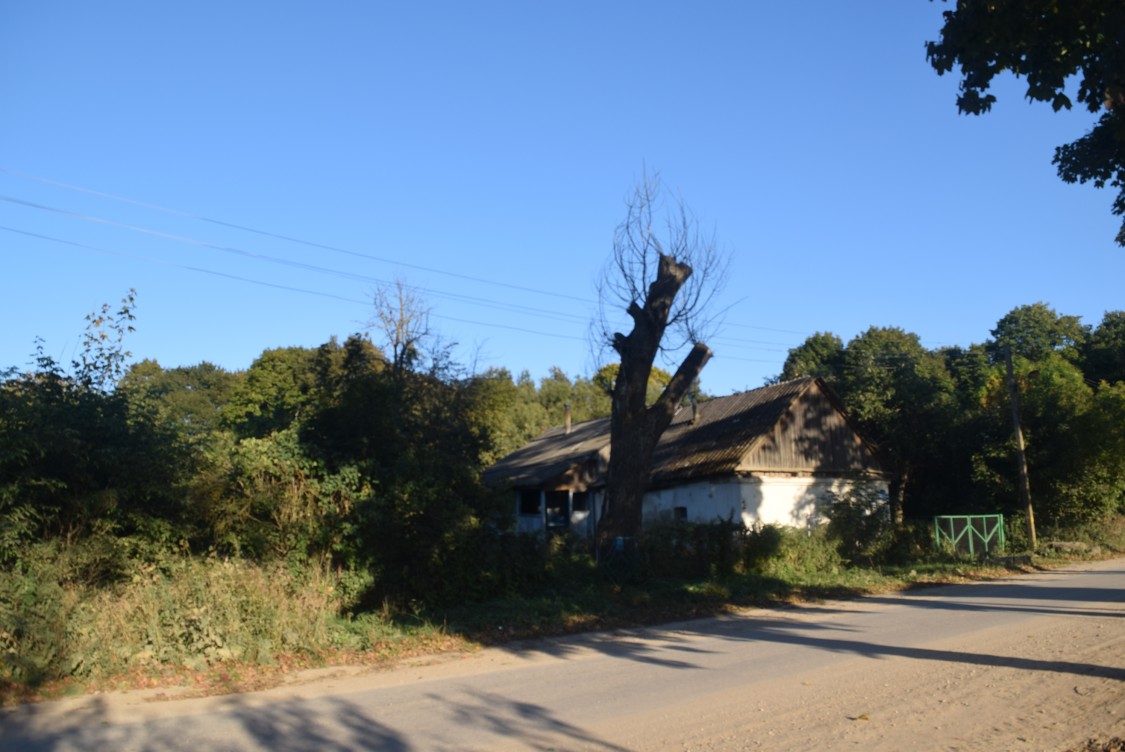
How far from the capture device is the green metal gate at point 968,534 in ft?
89.9

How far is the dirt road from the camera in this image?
7.55 meters

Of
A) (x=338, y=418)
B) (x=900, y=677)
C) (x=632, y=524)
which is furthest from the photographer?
(x=632, y=524)

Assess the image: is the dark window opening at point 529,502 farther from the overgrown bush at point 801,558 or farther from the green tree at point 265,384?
the overgrown bush at point 801,558

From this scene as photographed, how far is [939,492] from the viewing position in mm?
37125

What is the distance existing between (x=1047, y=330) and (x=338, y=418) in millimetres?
59980

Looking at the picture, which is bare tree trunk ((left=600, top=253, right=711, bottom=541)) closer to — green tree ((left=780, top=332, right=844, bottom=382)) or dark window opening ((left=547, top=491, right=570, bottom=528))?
dark window opening ((left=547, top=491, right=570, bottom=528))

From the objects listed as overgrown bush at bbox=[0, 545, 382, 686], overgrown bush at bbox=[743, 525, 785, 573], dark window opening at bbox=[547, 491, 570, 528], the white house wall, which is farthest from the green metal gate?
overgrown bush at bbox=[0, 545, 382, 686]

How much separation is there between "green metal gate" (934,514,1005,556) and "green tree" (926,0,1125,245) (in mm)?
18760

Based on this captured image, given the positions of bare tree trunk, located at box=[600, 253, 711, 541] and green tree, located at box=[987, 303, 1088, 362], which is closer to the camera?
bare tree trunk, located at box=[600, 253, 711, 541]

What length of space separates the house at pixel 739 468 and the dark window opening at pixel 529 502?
0.14 feet

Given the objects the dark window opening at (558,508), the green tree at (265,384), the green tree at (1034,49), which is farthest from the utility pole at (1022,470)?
the green tree at (265,384)

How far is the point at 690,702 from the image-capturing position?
28.8 ft

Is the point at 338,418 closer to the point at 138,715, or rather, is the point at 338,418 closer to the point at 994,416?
the point at 138,715

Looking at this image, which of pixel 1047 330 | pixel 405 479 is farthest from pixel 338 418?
pixel 1047 330
